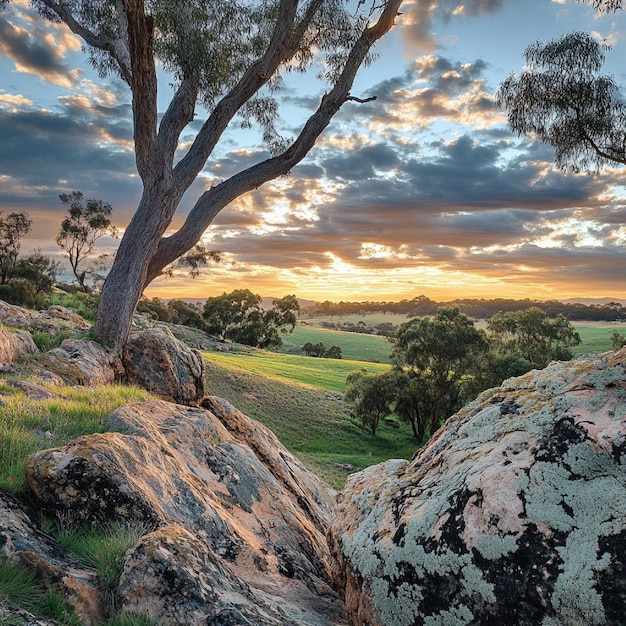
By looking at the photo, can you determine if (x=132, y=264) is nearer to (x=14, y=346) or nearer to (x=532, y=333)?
(x=14, y=346)

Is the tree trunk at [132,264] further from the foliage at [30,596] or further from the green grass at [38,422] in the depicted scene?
the foliage at [30,596]

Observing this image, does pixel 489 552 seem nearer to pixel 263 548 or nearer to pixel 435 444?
pixel 435 444

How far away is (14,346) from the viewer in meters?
11.9

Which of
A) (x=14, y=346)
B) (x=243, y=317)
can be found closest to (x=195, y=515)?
(x=14, y=346)

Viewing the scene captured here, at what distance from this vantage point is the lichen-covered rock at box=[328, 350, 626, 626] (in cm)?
393

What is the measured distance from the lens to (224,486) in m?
7.51

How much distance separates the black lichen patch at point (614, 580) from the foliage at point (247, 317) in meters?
89.4

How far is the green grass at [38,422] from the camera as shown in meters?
5.68

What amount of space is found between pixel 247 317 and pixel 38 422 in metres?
87.5

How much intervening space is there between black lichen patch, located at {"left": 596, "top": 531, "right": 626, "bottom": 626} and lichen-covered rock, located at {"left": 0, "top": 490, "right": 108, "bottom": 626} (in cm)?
385

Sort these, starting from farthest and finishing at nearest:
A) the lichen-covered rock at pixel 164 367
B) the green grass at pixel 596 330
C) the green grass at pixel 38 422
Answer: the green grass at pixel 596 330 < the lichen-covered rock at pixel 164 367 < the green grass at pixel 38 422

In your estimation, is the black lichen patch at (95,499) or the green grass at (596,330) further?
the green grass at (596,330)

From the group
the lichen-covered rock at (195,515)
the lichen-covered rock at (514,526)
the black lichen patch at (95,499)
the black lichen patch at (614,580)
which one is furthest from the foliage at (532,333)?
the black lichen patch at (95,499)

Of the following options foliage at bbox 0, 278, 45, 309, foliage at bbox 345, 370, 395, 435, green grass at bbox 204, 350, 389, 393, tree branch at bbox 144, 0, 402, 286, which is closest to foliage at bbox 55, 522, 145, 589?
tree branch at bbox 144, 0, 402, 286
